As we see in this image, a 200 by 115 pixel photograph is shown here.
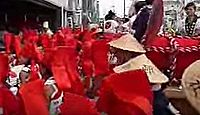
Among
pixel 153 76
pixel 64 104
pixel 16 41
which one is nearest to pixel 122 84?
pixel 64 104

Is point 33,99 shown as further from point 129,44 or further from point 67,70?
point 129,44

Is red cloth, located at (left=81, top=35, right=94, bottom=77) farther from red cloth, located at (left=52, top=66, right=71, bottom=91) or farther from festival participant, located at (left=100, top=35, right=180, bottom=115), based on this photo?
red cloth, located at (left=52, top=66, right=71, bottom=91)

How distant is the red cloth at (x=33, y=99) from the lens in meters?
1.41

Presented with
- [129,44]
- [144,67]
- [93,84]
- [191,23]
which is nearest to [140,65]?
[144,67]

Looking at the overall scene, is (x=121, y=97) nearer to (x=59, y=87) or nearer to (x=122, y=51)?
(x=59, y=87)

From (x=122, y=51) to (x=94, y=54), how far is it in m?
0.42

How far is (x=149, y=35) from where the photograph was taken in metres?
1.98

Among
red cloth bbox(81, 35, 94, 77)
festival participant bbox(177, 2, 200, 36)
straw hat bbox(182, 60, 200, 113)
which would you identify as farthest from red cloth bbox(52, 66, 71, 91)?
festival participant bbox(177, 2, 200, 36)

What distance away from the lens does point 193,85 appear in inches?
70.5

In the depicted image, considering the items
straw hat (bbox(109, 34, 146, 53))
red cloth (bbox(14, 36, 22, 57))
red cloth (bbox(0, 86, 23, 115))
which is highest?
straw hat (bbox(109, 34, 146, 53))

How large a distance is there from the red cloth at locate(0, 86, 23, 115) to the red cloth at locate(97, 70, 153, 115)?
0.28m

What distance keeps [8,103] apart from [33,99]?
0.34ft

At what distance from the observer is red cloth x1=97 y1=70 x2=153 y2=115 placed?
4.43 feet

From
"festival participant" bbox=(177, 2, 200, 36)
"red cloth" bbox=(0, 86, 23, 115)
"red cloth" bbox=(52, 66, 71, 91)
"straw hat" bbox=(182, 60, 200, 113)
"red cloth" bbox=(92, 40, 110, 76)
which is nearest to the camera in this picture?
"red cloth" bbox=(0, 86, 23, 115)
